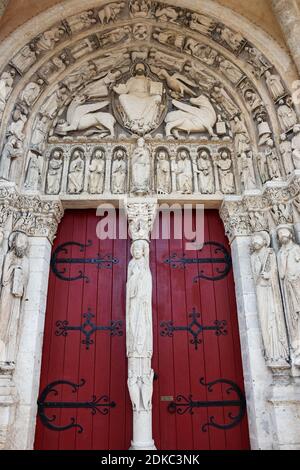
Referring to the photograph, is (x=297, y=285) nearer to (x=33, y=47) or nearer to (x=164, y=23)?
(x=164, y=23)

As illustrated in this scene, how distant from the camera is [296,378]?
9.94ft

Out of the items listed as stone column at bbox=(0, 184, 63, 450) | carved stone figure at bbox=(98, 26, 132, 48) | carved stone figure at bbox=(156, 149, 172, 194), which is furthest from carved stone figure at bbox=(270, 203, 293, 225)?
carved stone figure at bbox=(98, 26, 132, 48)

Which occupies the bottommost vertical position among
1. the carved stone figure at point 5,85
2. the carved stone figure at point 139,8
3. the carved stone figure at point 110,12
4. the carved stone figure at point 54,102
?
the carved stone figure at point 5,85

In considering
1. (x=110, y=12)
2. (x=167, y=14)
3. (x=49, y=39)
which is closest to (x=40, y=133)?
(x=49, y=39)

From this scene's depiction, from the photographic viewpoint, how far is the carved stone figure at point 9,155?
12.0 feet

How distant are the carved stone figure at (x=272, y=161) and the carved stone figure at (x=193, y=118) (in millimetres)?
734

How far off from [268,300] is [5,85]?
11.9ft

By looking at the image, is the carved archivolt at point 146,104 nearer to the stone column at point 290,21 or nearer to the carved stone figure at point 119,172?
the carved stone figure at point 119,172

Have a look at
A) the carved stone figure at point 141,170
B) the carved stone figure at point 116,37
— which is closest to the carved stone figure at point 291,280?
the carved stone figure at point 141,170

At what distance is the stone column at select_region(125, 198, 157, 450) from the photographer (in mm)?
3023

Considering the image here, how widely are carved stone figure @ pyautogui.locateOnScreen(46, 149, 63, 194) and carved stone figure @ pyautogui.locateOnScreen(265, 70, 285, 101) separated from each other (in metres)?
2.61

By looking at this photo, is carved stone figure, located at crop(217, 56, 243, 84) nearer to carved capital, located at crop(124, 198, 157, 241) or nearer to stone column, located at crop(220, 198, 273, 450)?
stone column, located at crop(220, 198, 273, 450)

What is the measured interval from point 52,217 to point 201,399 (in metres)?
2.44

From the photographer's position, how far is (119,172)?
413cm
